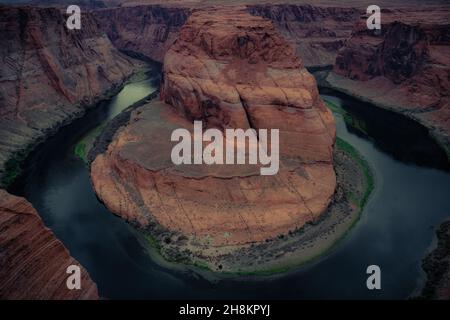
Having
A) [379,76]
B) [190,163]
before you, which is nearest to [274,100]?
[190,163]

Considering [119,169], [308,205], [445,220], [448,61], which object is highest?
[448,61]

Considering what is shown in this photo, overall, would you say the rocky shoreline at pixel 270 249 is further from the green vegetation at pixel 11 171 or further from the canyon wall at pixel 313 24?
the canyon wall at pixel 313 24

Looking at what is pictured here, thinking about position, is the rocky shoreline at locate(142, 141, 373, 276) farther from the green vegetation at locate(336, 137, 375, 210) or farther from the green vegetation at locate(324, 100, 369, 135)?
the green vegetation at locate(324, 100, 369, 135)

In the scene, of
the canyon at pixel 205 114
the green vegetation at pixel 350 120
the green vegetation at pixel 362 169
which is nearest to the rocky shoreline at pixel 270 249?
Answer: the canyon at pixel 205 114

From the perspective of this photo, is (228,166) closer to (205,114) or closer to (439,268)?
(205,114)

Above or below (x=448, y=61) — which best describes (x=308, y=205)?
below
